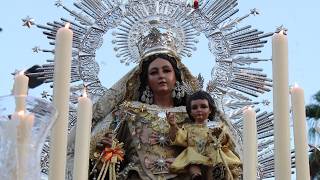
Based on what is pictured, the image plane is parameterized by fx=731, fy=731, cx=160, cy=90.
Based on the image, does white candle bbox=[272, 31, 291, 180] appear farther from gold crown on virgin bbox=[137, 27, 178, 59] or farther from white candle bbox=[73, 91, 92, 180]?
gold crown on virgin bbox=[137, 27, 178, 59]

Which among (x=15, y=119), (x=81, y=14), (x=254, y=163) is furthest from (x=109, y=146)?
(x=15, y=119)

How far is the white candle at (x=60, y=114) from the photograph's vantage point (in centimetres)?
142

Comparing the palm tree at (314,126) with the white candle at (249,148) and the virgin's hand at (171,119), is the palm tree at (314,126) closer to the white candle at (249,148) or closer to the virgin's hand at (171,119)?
the virgin's hand at (171,119)

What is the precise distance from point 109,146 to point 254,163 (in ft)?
5.23

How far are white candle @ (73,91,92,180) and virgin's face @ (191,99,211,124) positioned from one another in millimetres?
1338

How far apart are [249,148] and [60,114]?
0.41m

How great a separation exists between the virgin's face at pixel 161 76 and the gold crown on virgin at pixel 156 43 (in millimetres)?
117

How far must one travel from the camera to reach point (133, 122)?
333 cm

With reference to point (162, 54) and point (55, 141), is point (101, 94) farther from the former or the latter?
point (55, 141)

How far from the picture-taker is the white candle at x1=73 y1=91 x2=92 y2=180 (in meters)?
1.58

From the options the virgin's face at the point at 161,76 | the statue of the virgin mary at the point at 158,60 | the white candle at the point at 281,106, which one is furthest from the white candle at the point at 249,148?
the virgin's face at the point at 161,76

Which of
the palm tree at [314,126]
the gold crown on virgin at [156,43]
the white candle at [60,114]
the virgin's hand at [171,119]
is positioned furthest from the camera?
the palm tree at [314,126]

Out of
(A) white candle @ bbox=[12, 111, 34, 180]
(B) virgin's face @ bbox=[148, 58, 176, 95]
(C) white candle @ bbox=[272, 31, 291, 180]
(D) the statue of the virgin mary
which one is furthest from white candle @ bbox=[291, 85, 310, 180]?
(B) virgin's face @ bbox=[148, 58, 176, 95]

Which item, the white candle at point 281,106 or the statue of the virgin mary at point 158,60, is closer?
the white candle at point 281,106
